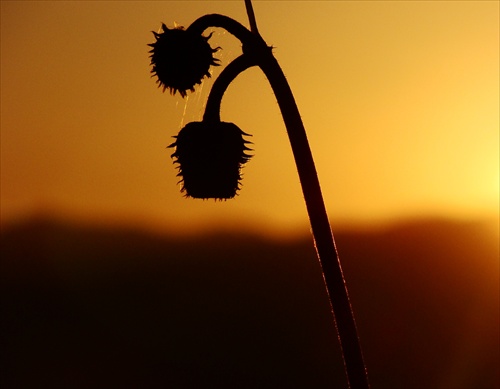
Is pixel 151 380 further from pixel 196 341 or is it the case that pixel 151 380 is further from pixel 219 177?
pixel 219 177

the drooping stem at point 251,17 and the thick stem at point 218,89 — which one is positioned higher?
the drooping stem at point 251,17

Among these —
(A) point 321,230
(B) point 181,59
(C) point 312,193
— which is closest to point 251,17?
(B) point 181,59

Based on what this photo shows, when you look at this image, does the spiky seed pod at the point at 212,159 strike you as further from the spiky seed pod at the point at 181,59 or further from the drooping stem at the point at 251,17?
the drooping stem at the point at 251,17

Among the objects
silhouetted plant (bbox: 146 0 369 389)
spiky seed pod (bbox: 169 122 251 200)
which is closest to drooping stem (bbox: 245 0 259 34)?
silhouetted plant (bbox: 146 0 369 389)

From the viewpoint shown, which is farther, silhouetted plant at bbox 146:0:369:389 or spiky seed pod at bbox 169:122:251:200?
spiky seed pod at bbox 169:122:251:200

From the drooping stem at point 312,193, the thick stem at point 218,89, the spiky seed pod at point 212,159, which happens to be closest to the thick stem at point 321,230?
the drooping stem at point 312,193

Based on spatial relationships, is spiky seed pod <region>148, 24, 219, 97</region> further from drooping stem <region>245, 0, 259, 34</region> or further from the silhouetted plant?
drooping stem <region>245, 0, 259, 34</region>

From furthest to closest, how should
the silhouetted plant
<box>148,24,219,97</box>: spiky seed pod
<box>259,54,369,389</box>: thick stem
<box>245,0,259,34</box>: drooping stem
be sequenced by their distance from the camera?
<box>148,24,219,97</box>: spiky seed pod < <box>245,0,259,34</box>: drooping stem < the silhouetted plant < <box>259,54,369,389</box>: thick stem

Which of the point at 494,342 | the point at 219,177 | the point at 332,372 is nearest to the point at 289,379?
the point at 332,372
